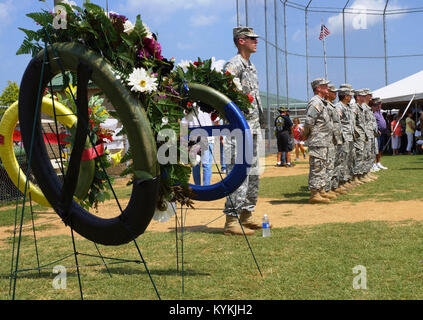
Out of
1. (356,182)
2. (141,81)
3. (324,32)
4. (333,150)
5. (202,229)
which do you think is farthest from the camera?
(324,32)

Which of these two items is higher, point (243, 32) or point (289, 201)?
point (243, 32)

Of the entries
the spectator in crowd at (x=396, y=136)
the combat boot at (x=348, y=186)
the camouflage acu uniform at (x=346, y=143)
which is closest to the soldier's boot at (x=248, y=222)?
the camouflage acu uniform at (x=346, y=143)

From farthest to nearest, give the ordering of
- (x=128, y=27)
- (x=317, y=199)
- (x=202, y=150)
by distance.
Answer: (x=317, y=199), (x=202, y=150), (x=128, y=27)

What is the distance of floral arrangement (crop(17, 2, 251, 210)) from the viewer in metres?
3.36

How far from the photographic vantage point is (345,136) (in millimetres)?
10367

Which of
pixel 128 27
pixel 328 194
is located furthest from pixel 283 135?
pixel 128 27

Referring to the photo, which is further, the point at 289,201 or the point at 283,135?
the point at 283,135

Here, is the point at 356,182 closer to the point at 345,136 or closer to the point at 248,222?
the point at 345,136

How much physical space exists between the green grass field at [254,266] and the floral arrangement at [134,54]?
801mm

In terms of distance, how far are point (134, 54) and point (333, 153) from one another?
6695 mm

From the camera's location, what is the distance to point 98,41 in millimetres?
3406

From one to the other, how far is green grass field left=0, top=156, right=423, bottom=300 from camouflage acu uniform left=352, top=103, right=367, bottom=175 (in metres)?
5.19
